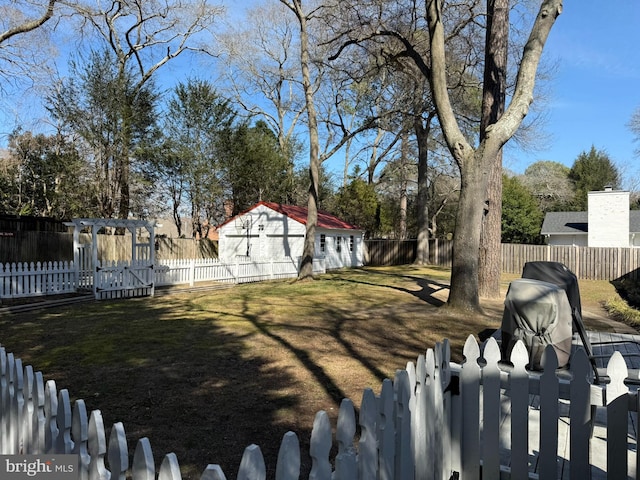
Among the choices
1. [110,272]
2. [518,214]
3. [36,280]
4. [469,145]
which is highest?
[518,214]

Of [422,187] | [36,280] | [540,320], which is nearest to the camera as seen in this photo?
[540,320]

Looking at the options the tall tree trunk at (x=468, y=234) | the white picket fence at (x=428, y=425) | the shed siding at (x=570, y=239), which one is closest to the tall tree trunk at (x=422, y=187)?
the shed siding at (x=570, y=239)

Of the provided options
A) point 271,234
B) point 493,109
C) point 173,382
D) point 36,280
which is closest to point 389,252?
point 271,234

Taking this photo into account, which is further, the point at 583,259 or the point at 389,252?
the point at 389,252

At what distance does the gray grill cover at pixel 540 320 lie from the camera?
12.5ft

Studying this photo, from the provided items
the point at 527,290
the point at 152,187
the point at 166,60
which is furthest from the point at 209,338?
the point at 166,60

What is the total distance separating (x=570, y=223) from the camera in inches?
1271

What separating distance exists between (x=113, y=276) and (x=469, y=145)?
425 inches

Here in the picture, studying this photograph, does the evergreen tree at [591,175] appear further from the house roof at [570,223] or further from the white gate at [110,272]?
the white gate at [110,272]

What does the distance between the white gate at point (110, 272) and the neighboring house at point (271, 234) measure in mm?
10036

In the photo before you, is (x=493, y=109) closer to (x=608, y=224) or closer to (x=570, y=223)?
(x=608, y=224)

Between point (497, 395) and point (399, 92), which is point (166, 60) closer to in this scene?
point (399, 92)

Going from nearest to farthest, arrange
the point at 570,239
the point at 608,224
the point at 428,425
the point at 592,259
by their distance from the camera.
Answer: the point at 428,425 < the point at 592,259 < the point at 608,224 < the point at 570,239

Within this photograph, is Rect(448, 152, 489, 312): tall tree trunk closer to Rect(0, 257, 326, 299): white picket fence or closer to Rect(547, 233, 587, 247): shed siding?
Rect(0, 257, 326, 299): white picket fence
